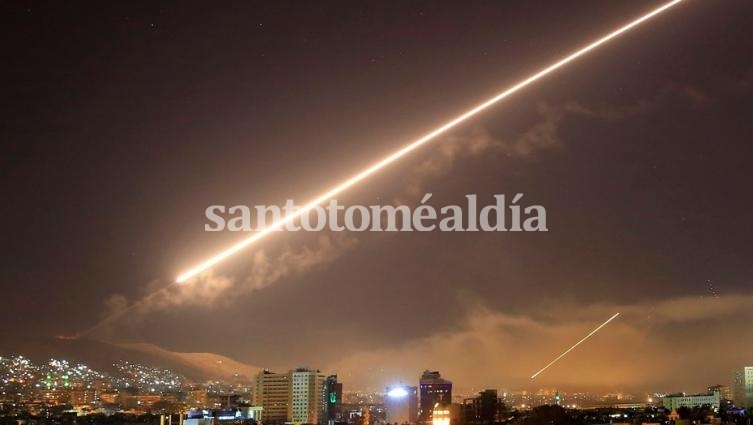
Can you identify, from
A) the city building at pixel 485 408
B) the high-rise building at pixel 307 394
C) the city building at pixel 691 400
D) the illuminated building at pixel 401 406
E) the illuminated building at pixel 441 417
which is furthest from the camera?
the city building at pixel 691 400

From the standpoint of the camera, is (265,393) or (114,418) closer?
(114,418)

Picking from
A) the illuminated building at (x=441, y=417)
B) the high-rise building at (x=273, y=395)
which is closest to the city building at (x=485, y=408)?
the high-rise building at (x=273, y=395)

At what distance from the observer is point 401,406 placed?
3825 centimetres

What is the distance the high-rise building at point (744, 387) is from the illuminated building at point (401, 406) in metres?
16.9

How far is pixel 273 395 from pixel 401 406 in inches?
500

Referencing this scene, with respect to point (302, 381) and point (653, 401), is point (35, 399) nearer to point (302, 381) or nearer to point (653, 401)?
point (302, 381)

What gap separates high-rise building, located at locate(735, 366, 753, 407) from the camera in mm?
39719

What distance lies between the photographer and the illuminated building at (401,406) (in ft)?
123

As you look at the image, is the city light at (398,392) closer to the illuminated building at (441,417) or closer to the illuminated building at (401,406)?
the illuminated building at (401,406)

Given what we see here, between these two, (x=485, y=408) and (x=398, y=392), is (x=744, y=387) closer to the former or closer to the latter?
(x=485, y=408)

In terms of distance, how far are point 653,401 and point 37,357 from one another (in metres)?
48.4

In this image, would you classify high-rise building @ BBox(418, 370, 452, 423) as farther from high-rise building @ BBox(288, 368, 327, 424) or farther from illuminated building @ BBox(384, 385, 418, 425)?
high-rise building @ BBox(288, 368, 327, 424)

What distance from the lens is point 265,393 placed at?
4841 cm

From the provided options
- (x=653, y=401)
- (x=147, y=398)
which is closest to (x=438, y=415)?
(x=147, y=398)
